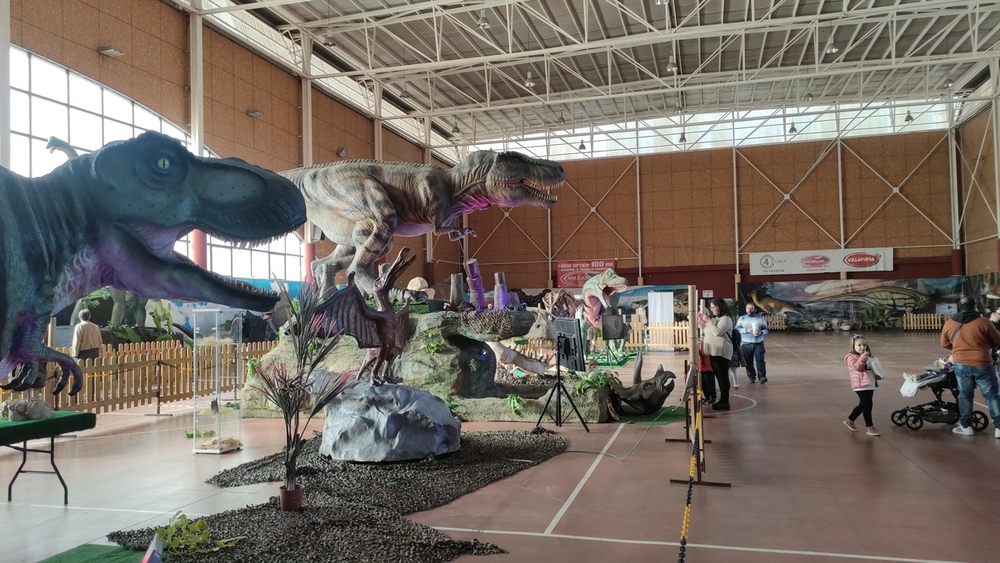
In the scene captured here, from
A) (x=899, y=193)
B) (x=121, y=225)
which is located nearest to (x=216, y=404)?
(x=121, y=225)

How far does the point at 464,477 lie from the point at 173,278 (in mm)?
3982

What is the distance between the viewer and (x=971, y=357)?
659cm

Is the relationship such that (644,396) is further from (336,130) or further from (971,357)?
(336,130)

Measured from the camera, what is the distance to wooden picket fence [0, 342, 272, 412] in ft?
29.3

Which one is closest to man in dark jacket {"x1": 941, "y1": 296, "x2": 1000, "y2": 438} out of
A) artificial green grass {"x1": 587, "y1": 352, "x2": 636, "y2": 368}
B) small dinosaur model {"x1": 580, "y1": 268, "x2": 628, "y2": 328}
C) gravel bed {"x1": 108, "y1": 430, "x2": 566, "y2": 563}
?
gravel bed {"x1": 108, "y1": 430, "x2": 566, "y2": 563}

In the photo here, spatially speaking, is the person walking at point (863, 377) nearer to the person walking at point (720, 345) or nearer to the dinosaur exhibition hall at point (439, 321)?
the dinosaur exhibition hall at point (439, 321)

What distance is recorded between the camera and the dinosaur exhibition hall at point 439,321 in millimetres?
3506

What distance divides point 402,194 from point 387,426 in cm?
256

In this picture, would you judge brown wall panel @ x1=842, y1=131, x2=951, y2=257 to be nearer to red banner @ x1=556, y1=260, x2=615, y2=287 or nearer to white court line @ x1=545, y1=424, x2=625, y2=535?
red banner @ x1=556, y1=260, x2=615, y2=287

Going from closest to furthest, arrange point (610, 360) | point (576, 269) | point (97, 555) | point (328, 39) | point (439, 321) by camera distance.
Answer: point (97, 555), point (439, 321), point (610, 360), point (328, 39), point (576, 269)

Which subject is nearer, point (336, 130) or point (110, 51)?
point (110, 51)

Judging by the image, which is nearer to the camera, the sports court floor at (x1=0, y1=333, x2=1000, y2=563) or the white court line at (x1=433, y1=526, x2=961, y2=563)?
the white court line at (x1=433, y1=526, x2=961, y2=563)

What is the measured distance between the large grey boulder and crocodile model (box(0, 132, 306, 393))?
4246 millimetres

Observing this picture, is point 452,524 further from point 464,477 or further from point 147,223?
point 147,223
